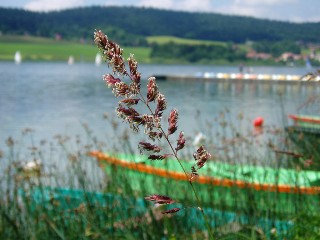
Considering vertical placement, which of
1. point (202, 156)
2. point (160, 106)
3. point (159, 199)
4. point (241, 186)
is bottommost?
point (241, 186)

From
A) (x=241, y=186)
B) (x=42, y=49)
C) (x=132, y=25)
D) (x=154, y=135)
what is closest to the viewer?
(x=154, y=135)

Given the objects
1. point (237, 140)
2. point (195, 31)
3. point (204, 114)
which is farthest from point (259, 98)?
point (195, 31)

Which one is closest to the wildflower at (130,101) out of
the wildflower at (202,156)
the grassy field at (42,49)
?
the wildflower at (202,156)

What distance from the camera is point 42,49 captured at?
161 m

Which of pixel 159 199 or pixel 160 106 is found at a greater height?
pixel 160 106

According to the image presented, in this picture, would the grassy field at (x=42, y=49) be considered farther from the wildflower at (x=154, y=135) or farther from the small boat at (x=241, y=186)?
the wildflower at (x=154, y=135)

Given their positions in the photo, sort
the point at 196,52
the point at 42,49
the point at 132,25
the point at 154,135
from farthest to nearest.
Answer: the point at 132,25 < the point at 42,49 < the point at 196,52 < the point at 154,135

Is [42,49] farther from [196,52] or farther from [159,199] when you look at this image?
[159,199]

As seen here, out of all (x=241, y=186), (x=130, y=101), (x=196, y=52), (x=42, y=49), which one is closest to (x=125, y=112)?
(x=130, y=101)

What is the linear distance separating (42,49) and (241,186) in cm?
15779

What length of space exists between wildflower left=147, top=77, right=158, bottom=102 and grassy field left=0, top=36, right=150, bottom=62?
15302 centimetres

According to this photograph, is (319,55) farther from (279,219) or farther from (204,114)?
(204,114)

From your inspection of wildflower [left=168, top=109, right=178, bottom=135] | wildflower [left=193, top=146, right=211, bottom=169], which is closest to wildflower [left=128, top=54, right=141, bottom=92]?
wildflower [left=168, top=109, right=178, bottom=135]

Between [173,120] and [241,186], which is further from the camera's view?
[241,186]
